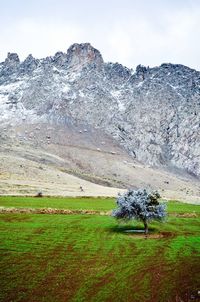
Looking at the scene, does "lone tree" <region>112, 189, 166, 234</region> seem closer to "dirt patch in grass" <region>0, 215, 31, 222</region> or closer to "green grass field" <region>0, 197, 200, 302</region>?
"green grass field" <region>0, 197, 200, 302</region>

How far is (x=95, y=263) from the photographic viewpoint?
3275cm

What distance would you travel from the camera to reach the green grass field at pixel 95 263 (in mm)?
26016

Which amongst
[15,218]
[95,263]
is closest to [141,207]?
[95,263]

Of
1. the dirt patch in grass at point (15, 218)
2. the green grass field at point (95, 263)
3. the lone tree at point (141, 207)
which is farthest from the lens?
the dirt patch in grass at point (15, 218)

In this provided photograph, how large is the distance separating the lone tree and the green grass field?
6.45 feet

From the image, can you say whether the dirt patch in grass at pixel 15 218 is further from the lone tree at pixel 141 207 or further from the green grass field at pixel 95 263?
the lone tree at pixel 141 207

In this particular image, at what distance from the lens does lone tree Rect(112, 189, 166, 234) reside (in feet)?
159

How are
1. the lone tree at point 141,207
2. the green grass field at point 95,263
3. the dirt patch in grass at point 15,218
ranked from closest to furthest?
the green grass field at point 95,263, the lone tree at point 141,207, the dirt patch in grass at point 15,218

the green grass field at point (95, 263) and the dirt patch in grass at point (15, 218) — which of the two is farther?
the dirt patch in grass at point (15, 218)

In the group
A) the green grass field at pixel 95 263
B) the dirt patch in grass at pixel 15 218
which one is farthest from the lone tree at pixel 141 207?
the dirt patch in grass at pixel 15 218

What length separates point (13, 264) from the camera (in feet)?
104

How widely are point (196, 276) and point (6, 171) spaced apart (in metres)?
114

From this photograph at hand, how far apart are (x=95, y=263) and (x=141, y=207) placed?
16118 mm

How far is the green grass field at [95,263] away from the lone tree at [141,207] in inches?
77.4
